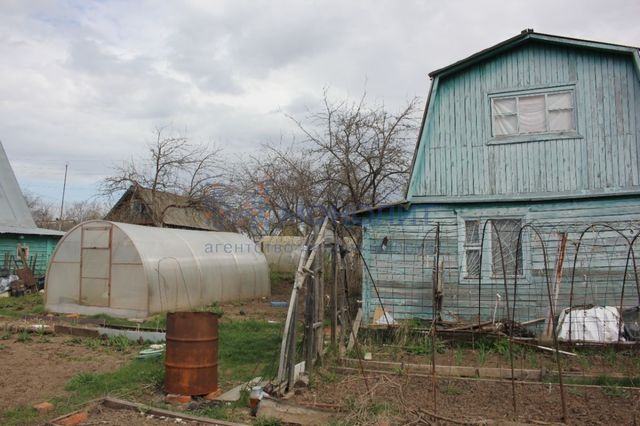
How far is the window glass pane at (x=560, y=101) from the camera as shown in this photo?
1086 centimetres

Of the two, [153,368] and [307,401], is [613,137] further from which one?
[153,368]

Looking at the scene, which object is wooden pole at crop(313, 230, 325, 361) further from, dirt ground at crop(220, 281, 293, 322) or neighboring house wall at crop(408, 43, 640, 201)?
dirt ground at crop(220, 281, 293, 322)

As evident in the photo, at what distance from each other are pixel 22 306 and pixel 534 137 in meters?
16.1

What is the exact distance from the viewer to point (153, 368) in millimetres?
8133

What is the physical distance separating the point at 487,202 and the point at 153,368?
7.41m

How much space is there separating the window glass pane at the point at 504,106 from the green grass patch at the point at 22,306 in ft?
45.0

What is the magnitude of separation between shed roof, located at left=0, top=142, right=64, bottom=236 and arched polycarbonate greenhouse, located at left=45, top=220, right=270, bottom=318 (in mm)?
9667

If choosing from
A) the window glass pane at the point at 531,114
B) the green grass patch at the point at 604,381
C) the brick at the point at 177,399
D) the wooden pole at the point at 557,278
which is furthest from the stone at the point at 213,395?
the window glass pane at the point at 531,114

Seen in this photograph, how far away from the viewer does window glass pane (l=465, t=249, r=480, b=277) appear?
11102 millimetres

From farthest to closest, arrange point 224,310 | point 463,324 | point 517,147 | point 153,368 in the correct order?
point 224,310 → point 517,147 → point 463,324 → point 153,368

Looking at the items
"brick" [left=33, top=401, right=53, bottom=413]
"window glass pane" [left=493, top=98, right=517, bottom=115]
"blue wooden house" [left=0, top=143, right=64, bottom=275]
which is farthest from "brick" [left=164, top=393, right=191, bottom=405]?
"blue wooden house" [left=0, top=143, right=64, bottom=275]

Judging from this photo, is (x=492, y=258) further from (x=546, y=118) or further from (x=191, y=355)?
(x=191, y=355)

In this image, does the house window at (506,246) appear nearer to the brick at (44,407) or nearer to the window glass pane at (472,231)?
the window glass pane at (472,231)

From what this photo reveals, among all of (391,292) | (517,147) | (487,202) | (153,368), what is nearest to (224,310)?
(391,292)
